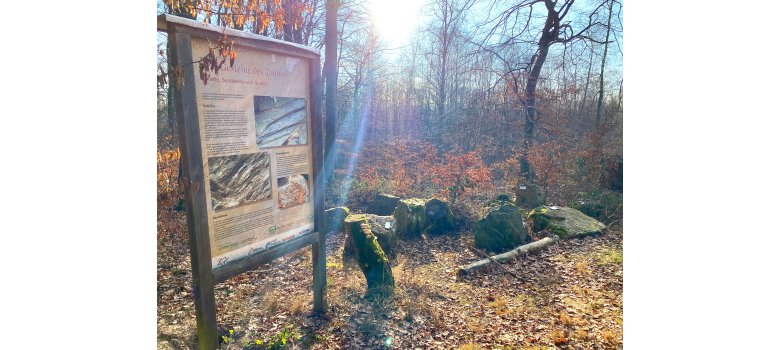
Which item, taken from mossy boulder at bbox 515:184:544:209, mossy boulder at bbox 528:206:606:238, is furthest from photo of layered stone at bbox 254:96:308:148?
mossy boulder at bbox 515:184:544:209

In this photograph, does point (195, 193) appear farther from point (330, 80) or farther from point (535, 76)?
point (535, 76)

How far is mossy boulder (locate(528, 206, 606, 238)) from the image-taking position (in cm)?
681

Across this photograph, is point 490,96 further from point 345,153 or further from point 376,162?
point 345,153

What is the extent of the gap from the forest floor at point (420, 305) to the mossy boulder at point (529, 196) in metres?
2.74

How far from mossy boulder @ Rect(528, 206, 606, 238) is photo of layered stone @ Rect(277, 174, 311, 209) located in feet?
15.9

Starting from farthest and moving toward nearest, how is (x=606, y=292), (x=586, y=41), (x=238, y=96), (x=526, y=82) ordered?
(x=526, y=82) → (x=586, y=41) → (x=606, y=292) → (x=238, y=96)

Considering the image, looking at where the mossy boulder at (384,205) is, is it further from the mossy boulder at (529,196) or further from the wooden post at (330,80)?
the mossy boulder at (529,196)

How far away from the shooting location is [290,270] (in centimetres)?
554

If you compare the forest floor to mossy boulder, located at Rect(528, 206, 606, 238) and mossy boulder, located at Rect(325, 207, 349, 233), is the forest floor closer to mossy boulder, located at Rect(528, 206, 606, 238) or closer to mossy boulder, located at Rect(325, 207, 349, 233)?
mossy boulder, located at Rect(528, 206, 606, 238)

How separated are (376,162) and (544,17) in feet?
23.0

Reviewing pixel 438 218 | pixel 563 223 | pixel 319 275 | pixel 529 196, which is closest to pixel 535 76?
pixel 529 196

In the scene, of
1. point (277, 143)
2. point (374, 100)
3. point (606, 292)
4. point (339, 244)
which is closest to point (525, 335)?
point (606, 292)

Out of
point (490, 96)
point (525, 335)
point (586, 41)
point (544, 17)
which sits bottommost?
point (525, 335)

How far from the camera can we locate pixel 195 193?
8.98 feet
